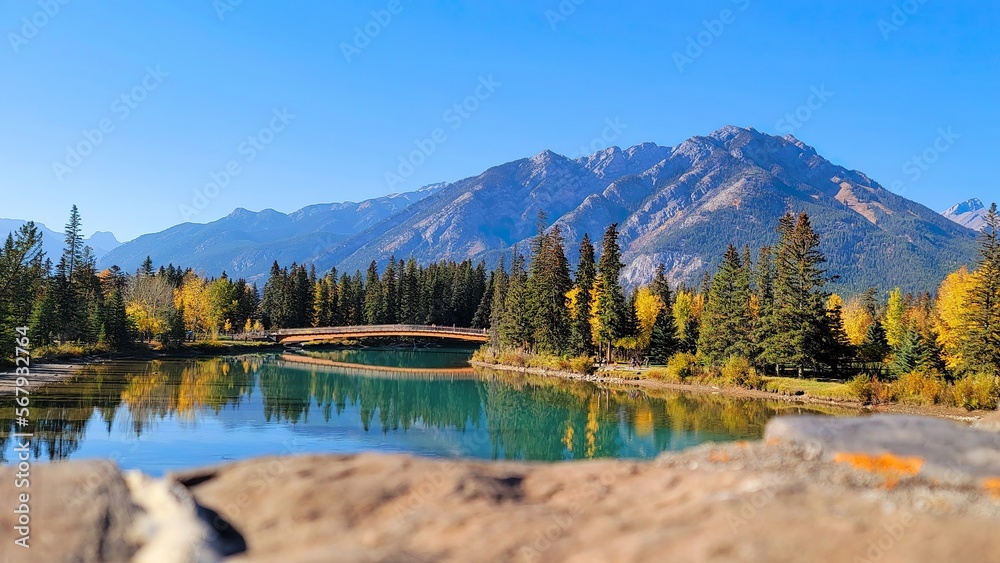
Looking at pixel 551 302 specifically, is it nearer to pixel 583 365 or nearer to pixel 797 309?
pixel 583 365

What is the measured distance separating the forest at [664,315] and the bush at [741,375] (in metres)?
0.56

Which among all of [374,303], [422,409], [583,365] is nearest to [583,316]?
[583,365]

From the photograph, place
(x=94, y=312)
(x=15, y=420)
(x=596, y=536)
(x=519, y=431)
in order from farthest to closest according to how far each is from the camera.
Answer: (x=94, y=312)
(x=519, y=431)
(x=15, y=420)
(x=596, y=536)

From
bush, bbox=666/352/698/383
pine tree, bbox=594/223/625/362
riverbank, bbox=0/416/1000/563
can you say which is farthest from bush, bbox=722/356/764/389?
riverbank, bbox=0/416/1000/563

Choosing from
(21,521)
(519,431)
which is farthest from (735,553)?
(519,431)

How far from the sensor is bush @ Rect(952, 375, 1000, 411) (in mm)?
37312

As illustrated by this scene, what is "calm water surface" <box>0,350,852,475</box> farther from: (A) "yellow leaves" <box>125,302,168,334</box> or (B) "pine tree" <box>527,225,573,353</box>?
(A) "yellow leaves" <box>125,302,168,334</box>

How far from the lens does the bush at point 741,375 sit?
4894 cm

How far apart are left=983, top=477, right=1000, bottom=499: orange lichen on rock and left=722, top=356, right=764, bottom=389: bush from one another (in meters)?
45.6

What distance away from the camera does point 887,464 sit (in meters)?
5.93

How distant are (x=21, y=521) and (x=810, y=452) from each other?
6674 millimetres

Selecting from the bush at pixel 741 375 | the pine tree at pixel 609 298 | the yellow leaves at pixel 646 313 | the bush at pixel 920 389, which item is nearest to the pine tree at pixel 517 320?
the pine tree at pixel 609 298

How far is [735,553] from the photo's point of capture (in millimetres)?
4371

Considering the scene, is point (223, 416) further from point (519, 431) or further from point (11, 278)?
point (11, 278)
